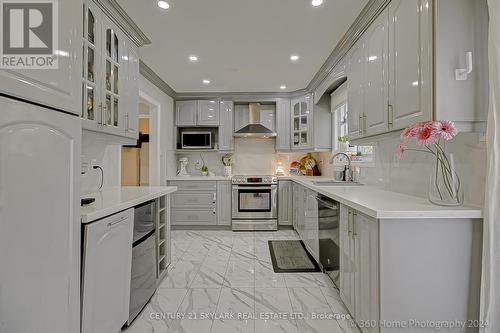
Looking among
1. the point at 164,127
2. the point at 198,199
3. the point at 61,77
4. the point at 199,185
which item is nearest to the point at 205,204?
the point at 198,199

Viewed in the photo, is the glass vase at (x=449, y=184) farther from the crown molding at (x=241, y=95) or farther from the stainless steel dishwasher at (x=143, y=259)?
the crown molding at (x=241, y=95)

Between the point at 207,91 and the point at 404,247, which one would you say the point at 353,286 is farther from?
the point at 207,91

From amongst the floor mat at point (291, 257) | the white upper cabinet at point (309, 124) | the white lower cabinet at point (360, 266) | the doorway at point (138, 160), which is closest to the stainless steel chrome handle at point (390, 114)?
the white lower cabinet at point (360, 266)

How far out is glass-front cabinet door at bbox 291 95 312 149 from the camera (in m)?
4.26

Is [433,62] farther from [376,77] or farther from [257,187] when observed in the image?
[257,187]

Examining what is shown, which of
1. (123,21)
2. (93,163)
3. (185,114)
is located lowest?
(93,163)

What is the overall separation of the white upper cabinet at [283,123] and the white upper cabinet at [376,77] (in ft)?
7.93

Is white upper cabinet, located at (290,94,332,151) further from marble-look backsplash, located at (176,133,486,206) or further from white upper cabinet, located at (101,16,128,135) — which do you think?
white upper cabinet, located at (101,16,128,135)

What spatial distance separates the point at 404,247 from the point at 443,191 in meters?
0.60

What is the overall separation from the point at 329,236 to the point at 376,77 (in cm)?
142

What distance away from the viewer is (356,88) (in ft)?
7.47

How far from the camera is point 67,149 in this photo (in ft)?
3.64

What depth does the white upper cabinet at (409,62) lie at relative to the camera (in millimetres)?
1366

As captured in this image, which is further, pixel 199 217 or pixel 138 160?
pixel 138 160
